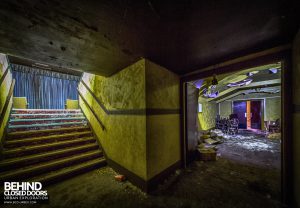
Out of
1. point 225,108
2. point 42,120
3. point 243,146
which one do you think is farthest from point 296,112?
point 225,108

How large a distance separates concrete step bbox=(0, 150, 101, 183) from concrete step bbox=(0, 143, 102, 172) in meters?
0.11

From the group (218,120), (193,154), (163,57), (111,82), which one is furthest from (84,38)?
(218,120)

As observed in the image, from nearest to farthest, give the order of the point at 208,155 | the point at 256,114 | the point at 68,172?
the point at 68,172 < the point at 208,155 < the point at 256,114

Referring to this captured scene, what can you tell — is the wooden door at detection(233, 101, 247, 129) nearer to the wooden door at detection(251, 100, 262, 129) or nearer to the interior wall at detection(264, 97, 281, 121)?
the wooden door at detection(251, 100, 262, 129)

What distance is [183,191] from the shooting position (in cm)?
234

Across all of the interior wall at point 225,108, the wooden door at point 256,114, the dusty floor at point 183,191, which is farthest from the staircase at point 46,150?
the wooden door at point 256,114

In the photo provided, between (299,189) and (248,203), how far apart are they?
78 centimetres

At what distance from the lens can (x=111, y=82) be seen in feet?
10.9

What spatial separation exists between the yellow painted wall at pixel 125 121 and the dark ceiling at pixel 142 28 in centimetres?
56

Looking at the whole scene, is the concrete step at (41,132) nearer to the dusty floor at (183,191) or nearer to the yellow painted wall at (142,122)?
the yellow painted wall at (142,122)

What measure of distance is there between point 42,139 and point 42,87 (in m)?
5.87

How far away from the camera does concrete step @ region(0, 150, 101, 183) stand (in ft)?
7.61
